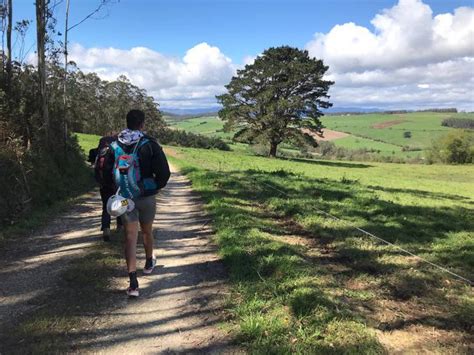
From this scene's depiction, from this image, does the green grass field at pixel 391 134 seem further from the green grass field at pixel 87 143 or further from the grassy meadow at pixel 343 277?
the grassy meadow at pixel 343 277

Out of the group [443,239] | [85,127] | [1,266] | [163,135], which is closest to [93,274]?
[1,266]

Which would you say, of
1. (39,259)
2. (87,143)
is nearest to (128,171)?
(39,259)

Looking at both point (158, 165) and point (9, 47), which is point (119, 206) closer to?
point (158, 165)

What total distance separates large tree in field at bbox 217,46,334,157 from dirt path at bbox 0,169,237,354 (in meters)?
40.7

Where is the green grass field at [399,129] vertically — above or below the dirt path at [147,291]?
below

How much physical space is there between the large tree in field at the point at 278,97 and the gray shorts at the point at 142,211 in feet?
141

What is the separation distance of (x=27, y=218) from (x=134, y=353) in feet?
22.7

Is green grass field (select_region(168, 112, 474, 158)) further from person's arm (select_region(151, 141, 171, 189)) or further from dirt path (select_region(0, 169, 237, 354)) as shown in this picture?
person's arm (select_region(151, 141, 171, 189))

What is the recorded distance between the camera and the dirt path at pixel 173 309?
419cm

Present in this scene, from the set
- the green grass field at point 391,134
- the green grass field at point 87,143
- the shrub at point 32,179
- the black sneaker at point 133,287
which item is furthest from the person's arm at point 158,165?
the green grass field at point 391,134

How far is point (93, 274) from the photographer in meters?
5.92

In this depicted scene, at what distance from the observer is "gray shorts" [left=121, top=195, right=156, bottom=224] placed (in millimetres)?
5200

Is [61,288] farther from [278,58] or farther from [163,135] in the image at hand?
[163,135]

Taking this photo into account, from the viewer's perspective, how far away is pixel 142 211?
5332 mm
